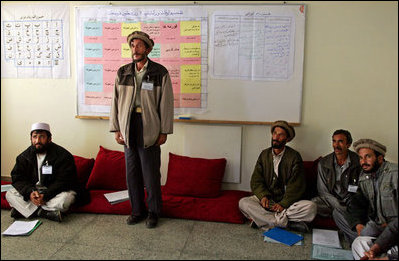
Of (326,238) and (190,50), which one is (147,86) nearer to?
(190,50)

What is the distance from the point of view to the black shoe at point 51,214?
337cm

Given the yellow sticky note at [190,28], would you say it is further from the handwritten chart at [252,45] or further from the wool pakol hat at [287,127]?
the wool pakol hat at [287,127]

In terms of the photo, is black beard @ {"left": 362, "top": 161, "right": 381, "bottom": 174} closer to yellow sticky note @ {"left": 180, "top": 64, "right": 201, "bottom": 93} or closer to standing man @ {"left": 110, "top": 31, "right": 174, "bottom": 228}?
standing man @ {"left": 110, "top": 31, "right": 174, "bottom": 228}

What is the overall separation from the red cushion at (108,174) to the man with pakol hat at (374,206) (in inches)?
89.3

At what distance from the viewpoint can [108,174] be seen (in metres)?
3.99

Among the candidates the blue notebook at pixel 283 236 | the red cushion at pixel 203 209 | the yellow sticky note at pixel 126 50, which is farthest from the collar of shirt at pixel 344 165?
the yellow sticky note at pixel 126 50

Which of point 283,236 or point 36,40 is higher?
point 36,40

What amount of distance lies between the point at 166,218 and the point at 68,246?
916 millimetres

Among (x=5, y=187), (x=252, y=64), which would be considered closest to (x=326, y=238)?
(x=252, y=64)

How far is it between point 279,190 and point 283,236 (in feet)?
1.50

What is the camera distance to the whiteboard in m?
3.73

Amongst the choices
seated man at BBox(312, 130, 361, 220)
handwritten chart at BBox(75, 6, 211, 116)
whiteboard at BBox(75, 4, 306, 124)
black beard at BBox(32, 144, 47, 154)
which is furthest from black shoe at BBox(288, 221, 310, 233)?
black beard at BBox(32, 144, 47, 154)

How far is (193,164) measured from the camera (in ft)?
12.8

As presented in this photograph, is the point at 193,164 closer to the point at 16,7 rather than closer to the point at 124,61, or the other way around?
the point at 124,61
